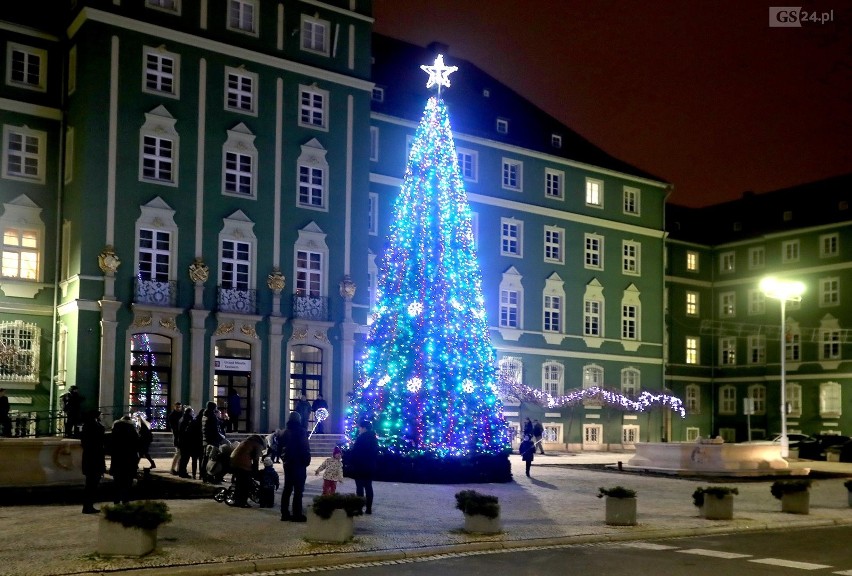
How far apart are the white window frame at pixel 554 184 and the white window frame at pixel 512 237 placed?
8.83ft

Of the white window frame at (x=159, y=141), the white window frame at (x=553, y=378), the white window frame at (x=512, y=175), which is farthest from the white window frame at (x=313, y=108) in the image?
the white window frame at (x=553, y=378)

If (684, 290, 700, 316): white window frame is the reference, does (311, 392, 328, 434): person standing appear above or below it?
below

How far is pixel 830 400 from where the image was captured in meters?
61.4

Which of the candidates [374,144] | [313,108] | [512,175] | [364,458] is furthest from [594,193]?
[364,458]

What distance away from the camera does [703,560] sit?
15.0 meters

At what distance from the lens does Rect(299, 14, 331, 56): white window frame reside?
43.0 m

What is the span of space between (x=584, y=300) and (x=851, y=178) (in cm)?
2140

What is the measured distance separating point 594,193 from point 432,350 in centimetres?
3161

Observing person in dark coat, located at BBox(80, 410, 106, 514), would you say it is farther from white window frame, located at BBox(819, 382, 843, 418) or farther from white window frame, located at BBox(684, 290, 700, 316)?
white window frame, located at BBox(684, 290, 700, 316)

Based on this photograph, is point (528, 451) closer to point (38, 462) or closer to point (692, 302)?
point (38, 462)

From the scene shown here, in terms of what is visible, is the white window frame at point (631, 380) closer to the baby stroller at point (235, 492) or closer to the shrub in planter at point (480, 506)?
the baby stroller at point (235, 492)

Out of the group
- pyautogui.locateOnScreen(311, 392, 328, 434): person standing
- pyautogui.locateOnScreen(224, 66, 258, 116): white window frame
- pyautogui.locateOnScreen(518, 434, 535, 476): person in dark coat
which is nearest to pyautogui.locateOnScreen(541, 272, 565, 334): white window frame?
pyautogui.locateOnScreen(311, 392, 328, 434): person standing

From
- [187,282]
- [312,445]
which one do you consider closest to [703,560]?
[312,445]

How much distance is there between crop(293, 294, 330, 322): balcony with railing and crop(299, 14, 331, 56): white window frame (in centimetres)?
1015
